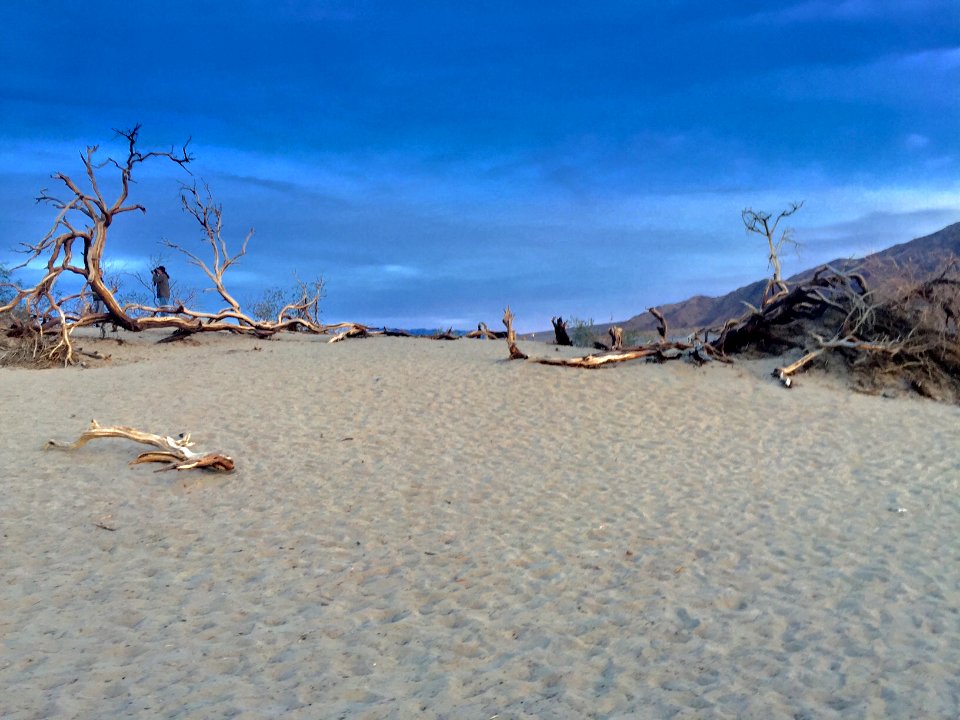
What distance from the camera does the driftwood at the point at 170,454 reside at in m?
9.63

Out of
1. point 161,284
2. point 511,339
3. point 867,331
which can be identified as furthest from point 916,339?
point 161,284

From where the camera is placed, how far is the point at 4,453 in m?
10.5

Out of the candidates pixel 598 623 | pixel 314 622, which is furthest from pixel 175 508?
pixel 598 623

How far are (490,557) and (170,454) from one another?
16.2 ft

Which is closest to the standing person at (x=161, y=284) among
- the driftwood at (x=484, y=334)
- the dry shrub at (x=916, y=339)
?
the driftwood at (x=484, y=334)

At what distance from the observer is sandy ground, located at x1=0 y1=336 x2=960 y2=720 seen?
4.72 meters

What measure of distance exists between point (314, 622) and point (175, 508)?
3.51 metres

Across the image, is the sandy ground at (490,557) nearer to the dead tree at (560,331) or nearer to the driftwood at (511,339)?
the driftwood at (511,339)

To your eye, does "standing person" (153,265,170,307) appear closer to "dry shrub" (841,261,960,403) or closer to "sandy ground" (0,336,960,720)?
"sandy ground" (0,336,960,720)

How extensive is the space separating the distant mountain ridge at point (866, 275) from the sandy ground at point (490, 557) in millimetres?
4002

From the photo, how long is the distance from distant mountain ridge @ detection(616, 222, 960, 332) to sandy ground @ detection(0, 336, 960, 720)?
13.1ft

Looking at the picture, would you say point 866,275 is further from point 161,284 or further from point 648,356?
point 161,284

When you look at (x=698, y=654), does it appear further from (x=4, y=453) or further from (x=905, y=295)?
(x=905, y=295)

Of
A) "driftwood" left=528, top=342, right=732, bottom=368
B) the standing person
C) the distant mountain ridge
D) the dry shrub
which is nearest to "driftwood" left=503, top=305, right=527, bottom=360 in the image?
"driftwood" left=528, top=342, right=732, bottom=368
